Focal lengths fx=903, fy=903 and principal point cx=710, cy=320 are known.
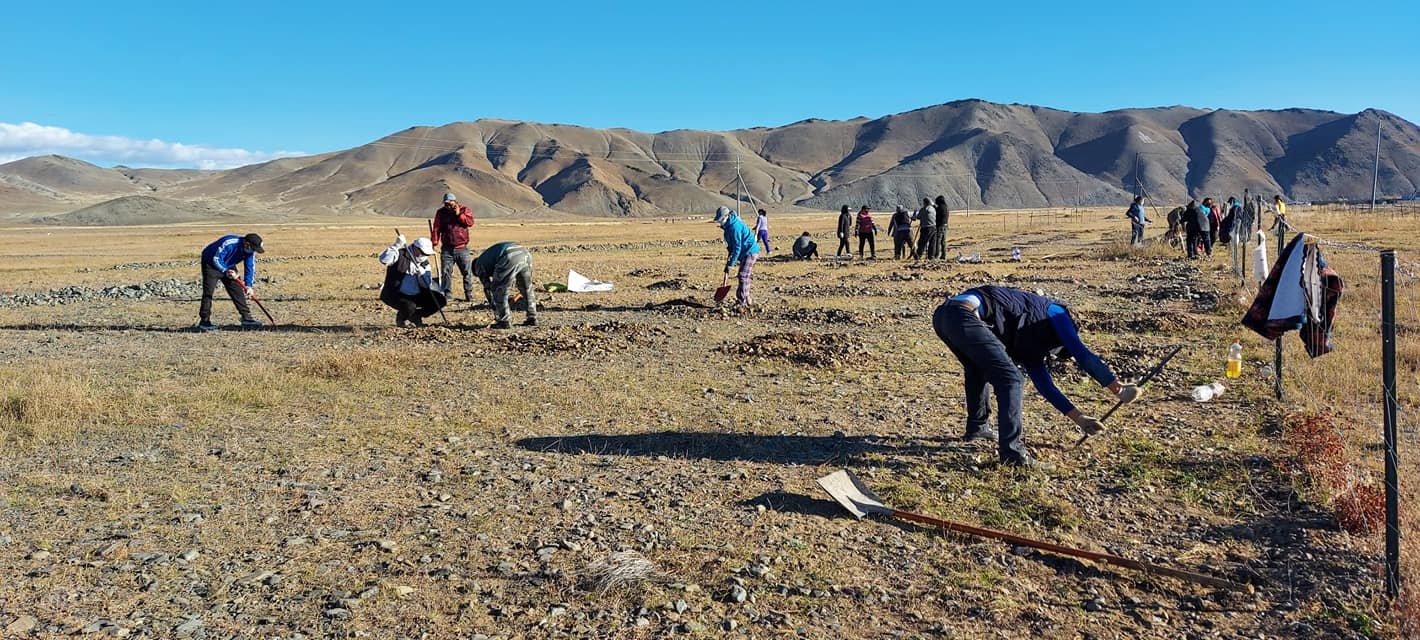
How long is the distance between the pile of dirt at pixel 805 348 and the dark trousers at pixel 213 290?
7.24m

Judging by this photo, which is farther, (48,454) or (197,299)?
(197,299)

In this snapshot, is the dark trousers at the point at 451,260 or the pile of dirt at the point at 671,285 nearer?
the dark trousers at the point at 451,260

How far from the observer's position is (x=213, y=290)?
501 inches

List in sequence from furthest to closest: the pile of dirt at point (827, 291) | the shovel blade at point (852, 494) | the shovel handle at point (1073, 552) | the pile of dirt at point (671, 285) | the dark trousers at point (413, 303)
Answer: the pile of dirt at point (671, 285) → the pile of dirt at point (827, 291) → the dark trousers at point (413, 303) → the shovel blade at point (852, 494) → the shovel handle at point (1073, 552)

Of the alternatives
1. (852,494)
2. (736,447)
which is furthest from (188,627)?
(736,447)

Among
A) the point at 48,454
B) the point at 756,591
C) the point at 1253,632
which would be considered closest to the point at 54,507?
the point at 48,454

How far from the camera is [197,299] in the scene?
57.3 feet

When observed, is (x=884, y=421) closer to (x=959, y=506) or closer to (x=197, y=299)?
(x=959, y=506)

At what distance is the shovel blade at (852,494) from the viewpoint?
17.3 feet

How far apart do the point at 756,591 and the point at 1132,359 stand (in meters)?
7.10

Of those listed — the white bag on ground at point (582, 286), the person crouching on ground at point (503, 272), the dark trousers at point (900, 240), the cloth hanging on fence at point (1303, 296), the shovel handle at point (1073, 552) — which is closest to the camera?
Result: the shovel handle at point (1073, 552)

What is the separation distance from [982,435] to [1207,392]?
8.53 ft

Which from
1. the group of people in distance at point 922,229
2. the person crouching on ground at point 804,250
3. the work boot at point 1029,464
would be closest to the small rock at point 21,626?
the work boot at point 1029,464

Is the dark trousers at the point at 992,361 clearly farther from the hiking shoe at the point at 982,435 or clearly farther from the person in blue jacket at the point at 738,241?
the person in blue jacket at the point at 738,241
